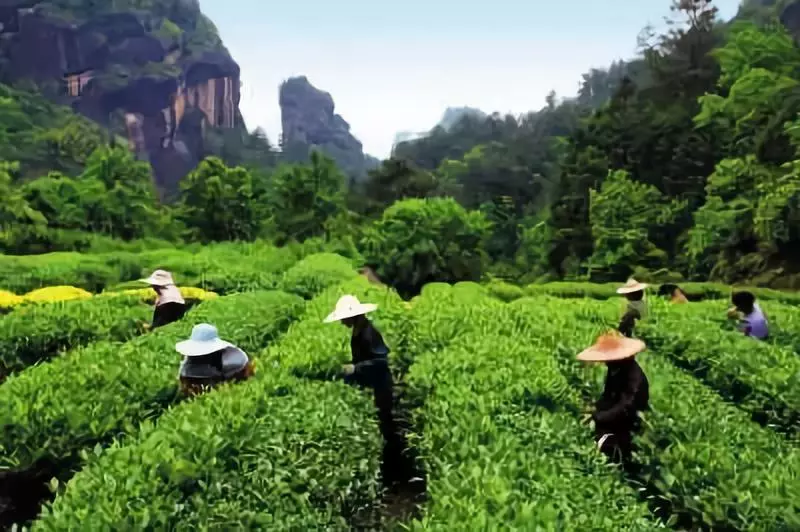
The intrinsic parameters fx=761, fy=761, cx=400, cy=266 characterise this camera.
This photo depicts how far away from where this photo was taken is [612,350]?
18.6 ft

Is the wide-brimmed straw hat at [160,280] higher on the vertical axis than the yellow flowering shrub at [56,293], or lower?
higher

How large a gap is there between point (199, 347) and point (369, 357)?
1.52m

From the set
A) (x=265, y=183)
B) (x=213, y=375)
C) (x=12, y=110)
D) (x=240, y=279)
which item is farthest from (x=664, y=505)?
(x=12, y=110)

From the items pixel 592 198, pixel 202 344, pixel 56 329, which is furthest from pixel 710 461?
pixel 592 198

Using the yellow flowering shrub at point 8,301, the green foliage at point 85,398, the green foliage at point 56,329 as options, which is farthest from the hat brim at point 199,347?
the yellow flowering shrub at point 8,301

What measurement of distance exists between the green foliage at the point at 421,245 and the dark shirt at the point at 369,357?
21177 millimetres

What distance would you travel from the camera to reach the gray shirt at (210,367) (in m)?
6.95

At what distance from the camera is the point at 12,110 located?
6700 centimetres

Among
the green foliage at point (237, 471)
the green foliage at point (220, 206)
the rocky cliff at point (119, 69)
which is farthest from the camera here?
the rocky cliff at point (119, 69)

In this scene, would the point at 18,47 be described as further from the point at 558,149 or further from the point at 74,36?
the point at 558,149

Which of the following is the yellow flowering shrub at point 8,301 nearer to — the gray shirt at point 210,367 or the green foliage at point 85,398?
Answer: the green foliage at point 85,398

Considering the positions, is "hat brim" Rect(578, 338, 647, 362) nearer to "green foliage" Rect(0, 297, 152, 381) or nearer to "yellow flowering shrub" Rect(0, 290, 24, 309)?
"green foliage" Rect(0, 297, 152, 381)

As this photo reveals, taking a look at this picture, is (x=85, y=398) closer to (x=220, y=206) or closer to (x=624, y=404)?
(x=624, y=404)

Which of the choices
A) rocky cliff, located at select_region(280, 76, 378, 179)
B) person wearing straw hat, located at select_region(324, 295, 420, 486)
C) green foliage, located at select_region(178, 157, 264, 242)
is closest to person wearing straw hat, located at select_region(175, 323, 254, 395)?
person wearing straw hat, located at select_region(324, 295, 420, 486)
